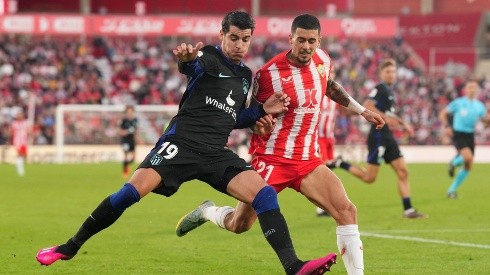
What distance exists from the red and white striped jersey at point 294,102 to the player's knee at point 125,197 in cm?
137

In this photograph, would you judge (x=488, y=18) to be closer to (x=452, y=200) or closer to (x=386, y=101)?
(x=452, y=200)

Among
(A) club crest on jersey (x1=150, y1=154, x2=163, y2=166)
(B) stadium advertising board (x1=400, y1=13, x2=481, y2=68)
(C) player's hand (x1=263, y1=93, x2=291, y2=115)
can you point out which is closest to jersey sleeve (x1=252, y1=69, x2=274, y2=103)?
(C) player's hand (x1=263, y1=93, x2=291, y2=115)

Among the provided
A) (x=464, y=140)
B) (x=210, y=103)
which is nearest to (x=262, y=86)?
(x=210, y=103)

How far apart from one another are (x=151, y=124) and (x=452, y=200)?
17.3m

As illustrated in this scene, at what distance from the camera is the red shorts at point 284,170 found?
8773 mm

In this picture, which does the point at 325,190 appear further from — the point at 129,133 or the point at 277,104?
the point at 129,133

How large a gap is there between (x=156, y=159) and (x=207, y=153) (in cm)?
42

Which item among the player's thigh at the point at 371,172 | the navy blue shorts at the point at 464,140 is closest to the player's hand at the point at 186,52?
the player's thigh at the point at 371,172

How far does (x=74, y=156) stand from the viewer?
117ft

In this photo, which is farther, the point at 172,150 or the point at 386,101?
the point at 386,101

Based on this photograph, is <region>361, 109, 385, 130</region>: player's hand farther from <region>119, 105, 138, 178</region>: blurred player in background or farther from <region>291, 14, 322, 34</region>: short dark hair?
<region>119, 105, 138, 178</region>: blurred player in background

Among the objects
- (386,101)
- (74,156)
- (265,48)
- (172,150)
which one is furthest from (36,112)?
(172,150)

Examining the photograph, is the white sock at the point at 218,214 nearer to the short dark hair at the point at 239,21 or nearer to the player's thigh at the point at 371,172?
the short dark hair at the point at 239,21

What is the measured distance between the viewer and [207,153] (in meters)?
8.41
